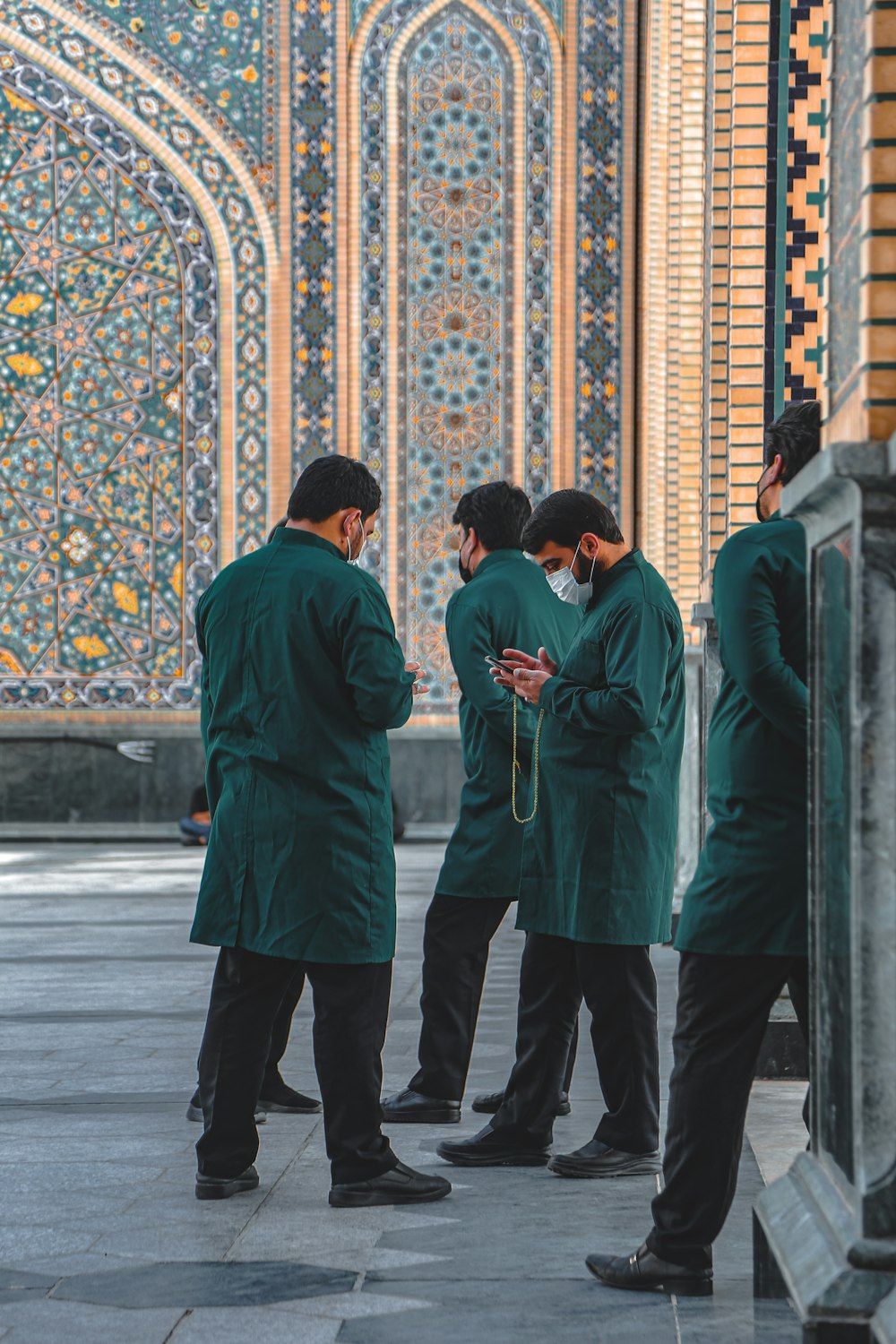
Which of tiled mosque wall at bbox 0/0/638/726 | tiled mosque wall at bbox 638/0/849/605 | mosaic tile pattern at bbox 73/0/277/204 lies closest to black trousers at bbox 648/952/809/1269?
tiled mosque wall at bbox 638/0/849/605

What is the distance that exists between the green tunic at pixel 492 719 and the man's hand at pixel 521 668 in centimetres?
38

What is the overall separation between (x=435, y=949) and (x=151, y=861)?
7.27 metres

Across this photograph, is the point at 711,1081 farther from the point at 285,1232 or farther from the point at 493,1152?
the point at 493,1152

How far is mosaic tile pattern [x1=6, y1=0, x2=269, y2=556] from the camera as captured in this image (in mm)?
13344

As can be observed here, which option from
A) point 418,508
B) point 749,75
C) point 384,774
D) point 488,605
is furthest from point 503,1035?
point 418,508

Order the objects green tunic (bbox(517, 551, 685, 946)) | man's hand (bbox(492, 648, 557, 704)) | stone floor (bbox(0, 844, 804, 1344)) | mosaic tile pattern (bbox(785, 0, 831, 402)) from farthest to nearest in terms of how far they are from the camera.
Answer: mosaic tile pattern (bbox(785, 0, 831, 402))
man's hand (bbox(492, 648, 557, 704))
green tunic (bbox(517, 551, 685, 946))
stone floor (bbox(0, 844, 804, 1344))

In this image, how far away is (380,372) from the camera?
521 inches

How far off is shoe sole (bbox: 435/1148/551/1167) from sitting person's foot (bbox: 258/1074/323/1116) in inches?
25.4

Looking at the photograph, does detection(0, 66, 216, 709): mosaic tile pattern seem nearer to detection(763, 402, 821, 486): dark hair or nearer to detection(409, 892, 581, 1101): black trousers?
detection(409, 892, 581, 1101): black trousers

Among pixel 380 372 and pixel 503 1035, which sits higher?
pixel 380 372

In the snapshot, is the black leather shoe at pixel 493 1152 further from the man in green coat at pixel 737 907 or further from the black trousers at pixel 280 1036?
the man in green coat at pixel 737 907

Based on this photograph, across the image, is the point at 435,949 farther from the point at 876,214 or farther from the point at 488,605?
the point at 876,214

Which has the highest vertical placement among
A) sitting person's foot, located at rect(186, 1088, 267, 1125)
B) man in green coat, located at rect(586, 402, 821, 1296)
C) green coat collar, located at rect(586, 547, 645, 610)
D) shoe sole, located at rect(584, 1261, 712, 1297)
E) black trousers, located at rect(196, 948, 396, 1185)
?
green coat collar, located at rect(586, 547, 645, 610)

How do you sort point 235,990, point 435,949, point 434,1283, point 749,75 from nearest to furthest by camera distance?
point 434,1283 < point 235,990 < point 435,949 < point 749,75
